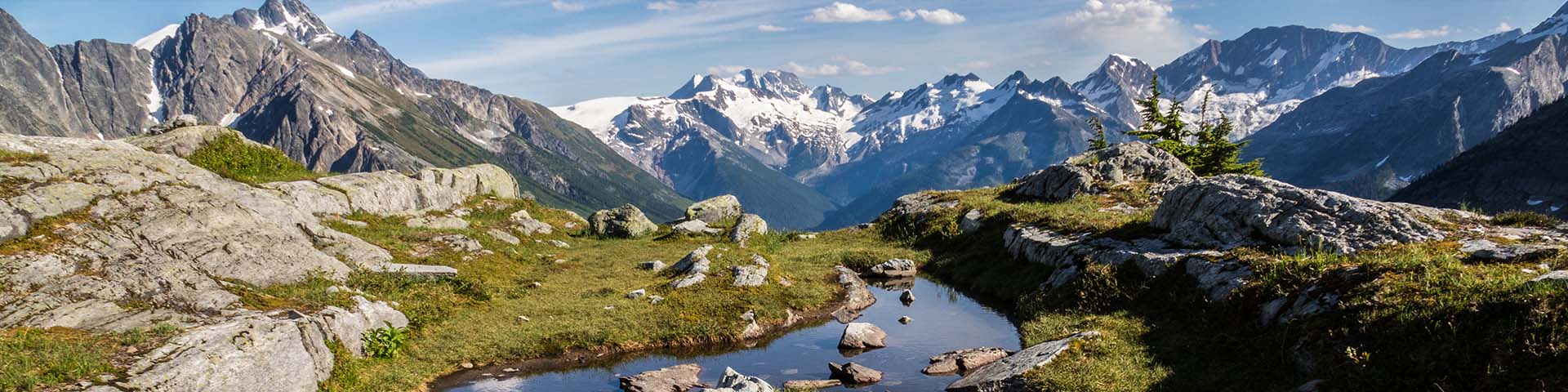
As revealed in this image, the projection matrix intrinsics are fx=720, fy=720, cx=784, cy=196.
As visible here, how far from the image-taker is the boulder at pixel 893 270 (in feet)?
142

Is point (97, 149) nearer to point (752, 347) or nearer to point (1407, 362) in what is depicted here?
point (752, 347)

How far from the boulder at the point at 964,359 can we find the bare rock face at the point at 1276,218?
9157mm

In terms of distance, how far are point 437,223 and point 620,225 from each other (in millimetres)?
13784

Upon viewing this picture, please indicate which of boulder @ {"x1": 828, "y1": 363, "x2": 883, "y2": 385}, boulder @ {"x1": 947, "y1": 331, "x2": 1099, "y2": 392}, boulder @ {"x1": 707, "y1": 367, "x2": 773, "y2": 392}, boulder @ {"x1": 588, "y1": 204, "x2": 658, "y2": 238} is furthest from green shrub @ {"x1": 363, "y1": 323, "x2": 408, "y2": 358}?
boulder @ {"x1": 588, "y1": 204, "x2": 658, "y2": 238}

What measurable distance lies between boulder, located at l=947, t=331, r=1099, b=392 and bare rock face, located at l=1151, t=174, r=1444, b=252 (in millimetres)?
8181

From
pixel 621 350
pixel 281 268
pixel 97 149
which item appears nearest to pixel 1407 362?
pixel 621 350

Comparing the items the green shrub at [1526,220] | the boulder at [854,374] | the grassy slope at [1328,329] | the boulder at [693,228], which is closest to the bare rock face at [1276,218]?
the grassy slope at [1328,329]

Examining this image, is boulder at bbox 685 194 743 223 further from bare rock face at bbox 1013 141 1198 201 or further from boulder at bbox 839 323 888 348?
boulder at bbox 839 323 888 348

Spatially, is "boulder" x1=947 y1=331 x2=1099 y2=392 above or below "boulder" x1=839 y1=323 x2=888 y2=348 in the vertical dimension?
above

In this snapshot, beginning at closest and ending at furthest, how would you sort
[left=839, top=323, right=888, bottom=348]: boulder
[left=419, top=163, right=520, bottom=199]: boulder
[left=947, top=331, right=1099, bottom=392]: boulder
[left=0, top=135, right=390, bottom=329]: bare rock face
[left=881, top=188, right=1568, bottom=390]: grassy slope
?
[left=881, top=188, right=1568, bottom=390]: grassy slope
[left=947, top=331, right=1099, bottom=392]: boulder
[left=0, top=135, right=390, bottom=329]: bare rock face
[left=839, top=323, right=888, bottom=348]: boulder
[left=419, top=163, right=520, bottom=199]: boulder

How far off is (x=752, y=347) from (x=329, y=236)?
64.5ft

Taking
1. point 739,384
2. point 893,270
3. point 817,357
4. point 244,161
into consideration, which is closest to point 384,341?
point 739,384

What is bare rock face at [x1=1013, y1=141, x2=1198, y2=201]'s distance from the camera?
4950cm

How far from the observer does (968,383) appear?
20953 millimetres
